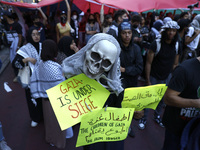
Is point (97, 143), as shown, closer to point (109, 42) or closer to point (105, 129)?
point (105, 129)

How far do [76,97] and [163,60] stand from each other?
1942mm

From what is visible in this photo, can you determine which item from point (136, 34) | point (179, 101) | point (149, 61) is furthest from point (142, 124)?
point (136, 34)

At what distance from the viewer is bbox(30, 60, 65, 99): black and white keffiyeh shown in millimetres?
1995

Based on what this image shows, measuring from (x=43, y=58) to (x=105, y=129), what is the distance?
1217 millimetres

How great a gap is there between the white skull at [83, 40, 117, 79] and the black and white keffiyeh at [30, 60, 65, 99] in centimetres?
91

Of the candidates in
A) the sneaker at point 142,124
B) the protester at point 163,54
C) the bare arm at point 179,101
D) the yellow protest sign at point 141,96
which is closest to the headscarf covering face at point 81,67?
the yellow protest sign at point 141,96

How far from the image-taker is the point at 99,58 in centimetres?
115

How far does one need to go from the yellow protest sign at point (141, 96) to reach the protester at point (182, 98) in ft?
0.69

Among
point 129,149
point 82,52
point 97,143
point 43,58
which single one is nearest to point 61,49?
point 43,58

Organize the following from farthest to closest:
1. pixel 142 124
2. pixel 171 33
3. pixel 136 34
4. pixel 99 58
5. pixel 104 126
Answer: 1. pixel 136 34
2. pixel 142 124
3. pixel 171 33
4. pixel 104 126
5. pixel 99 58

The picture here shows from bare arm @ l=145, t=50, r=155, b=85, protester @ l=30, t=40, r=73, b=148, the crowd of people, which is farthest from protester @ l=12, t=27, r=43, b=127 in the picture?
bare arm @ l=145, t=50, r=155, b=85

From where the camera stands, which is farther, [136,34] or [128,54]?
[136,34]

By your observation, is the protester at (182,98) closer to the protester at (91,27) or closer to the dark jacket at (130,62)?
the dark jacket at (130,62)

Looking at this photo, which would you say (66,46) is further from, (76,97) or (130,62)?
(76,97)
